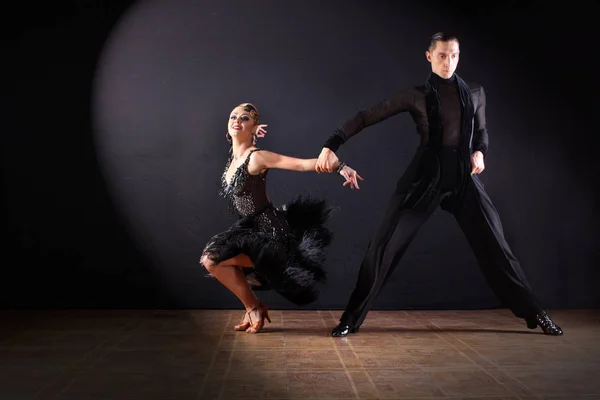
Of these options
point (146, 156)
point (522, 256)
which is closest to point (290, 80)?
point (146, 156)

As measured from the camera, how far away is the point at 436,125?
4418 mm

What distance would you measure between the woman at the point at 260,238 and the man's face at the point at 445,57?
88 cm

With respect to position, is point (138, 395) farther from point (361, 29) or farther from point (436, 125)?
point (361, 29)

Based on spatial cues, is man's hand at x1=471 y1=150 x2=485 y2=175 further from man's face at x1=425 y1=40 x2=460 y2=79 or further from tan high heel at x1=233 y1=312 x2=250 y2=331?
tan high heel at x1=233 y1=312 x2=250 y2=331

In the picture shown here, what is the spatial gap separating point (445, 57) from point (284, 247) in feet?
4.89

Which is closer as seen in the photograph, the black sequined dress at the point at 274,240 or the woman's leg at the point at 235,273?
the black sequined dress at the point at 274,240

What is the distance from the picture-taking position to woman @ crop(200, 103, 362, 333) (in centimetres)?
436

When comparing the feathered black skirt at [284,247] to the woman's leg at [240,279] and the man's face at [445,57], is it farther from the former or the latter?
the man's face at [445,57]

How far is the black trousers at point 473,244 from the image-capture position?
4.44 metres

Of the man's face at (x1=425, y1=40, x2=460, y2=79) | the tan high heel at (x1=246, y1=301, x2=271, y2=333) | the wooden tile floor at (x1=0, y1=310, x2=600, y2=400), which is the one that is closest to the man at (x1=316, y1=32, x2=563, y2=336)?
the man's face at (x1=425, y1=40, x2=460, y2=79)

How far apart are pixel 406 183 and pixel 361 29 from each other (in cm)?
155

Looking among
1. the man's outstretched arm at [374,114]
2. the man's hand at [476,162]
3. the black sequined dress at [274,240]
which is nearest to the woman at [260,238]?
the black sequined dress at [274,240]

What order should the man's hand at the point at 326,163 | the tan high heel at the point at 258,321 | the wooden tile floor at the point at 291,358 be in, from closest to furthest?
the wooden tile floor at the point at 291,358 < the man's hand at the point at 326,163 < the tan high heel at the point at 258,321

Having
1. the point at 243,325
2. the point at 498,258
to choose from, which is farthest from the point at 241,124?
the point at 498,258
